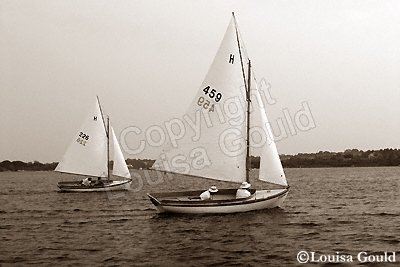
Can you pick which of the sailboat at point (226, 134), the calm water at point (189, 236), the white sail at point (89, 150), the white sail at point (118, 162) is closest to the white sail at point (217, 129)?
the sailboat at point (226, 134)

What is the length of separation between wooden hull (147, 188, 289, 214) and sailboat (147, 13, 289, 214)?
0.29ft

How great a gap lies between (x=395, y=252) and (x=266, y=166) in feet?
39.9

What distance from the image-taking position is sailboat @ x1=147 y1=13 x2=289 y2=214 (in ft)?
107

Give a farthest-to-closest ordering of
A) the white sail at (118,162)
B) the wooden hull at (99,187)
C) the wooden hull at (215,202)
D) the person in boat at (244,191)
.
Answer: the white sail at (118,162)
the wooden hull at (99,187)
the person in boat at (244,191)
the wooden hull at (215,202)

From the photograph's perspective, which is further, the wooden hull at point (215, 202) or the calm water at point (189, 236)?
the wooden hull at point (215, 202)

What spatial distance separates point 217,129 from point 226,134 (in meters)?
0.71

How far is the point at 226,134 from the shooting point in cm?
3334

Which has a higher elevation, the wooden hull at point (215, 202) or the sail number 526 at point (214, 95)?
the sail number 526 at point (214, 95)

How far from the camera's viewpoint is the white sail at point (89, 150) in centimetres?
5734

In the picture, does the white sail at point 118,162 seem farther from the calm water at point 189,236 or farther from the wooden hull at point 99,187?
the calm water at point 189,236

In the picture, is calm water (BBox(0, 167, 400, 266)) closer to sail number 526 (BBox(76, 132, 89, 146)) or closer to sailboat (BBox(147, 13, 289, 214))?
sailboat (BBox(147, 13, 289, 214))

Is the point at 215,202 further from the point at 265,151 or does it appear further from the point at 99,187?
the point at 99,187

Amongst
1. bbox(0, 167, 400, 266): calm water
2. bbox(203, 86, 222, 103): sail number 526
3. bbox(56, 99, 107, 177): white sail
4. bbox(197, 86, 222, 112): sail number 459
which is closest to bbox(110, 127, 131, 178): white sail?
bbox(56, 99, 107, 177): white sail

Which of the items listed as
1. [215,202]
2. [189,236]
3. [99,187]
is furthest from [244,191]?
[99,187]
